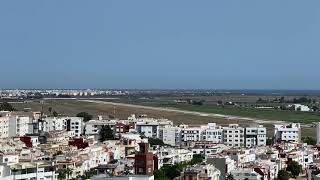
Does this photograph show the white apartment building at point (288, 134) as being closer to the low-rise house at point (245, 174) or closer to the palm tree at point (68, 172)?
the low-rise house at point (245, 174)


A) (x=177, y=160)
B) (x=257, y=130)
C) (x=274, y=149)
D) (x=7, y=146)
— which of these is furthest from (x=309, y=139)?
(x=7, y=146)

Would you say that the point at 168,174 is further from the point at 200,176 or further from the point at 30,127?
the point at 30,127

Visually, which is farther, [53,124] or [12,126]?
[53,124]

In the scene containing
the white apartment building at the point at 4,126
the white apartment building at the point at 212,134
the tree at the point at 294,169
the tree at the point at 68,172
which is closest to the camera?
the tree at the point at 68,172

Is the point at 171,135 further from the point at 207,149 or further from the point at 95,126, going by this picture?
the point at 207,149

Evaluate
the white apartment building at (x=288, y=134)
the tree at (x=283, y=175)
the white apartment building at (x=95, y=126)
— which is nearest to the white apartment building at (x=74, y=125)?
the white apartment building at (x=95, y=126)

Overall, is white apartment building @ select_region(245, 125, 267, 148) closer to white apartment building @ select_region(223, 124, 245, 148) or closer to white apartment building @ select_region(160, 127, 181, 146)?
white apartment building @ select_region(223, 124, 245, 148)

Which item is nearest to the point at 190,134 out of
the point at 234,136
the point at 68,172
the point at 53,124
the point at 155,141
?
the point at 234,136
